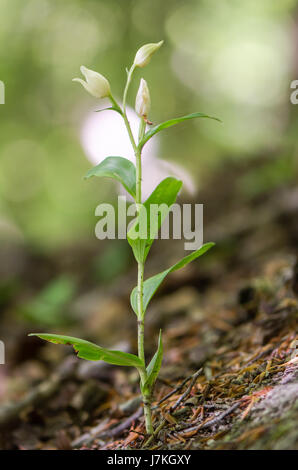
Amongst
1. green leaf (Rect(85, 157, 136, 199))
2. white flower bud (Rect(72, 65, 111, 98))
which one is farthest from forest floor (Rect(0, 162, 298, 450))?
white flower bud (Rect(72, 65, 111, 98))

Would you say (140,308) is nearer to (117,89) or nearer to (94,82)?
(94,82)

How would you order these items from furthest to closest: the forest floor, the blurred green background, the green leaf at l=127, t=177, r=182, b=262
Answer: the blurred green background → the green leaf at l=127, t=177, r=182, b=262 → the forest floor

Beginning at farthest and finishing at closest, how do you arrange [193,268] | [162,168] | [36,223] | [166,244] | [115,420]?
[36,223] < [162,168] < [166,244] < [193,268] < [115,420]

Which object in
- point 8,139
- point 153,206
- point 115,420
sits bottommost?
point 115,420

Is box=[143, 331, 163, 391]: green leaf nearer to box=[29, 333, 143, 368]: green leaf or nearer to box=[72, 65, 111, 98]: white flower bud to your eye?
box=[29, 333, 143, 368]: green leaf

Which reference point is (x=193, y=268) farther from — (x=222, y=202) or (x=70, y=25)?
(x=70, y=25)

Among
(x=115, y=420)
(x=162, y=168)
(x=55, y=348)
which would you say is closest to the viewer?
(x=115, y=420)

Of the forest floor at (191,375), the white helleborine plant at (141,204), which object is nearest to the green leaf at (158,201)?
the white helleborine plant at (141,204)
